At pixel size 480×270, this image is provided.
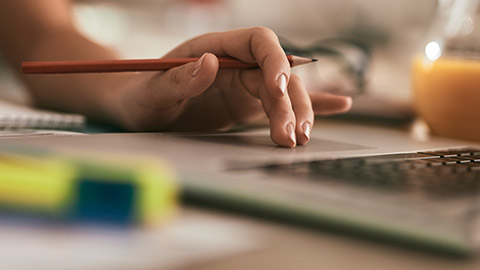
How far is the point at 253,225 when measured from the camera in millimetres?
222

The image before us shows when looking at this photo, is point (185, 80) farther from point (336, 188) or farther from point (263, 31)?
point (336, 188)

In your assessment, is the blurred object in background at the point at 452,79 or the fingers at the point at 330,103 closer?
the fingers at the point at 330,103

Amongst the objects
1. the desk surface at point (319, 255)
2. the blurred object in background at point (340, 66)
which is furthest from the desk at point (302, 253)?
the blurred object in background at point (340, 66)

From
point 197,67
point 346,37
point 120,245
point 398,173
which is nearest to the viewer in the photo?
point 120,245

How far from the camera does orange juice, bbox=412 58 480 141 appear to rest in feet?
2.14

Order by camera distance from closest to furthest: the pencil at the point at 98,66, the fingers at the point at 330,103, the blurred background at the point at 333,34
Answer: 1. the pencil at the point at 98,66
2. the fingers at the point at 330,103
3. the blurred background at the point at 333,34

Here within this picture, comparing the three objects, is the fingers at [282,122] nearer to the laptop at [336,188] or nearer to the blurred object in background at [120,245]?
the laptop at [336,188]

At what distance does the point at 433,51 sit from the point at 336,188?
0.56m

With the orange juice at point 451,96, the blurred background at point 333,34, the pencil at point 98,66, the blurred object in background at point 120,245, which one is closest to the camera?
the blurred object in background at point 120,245

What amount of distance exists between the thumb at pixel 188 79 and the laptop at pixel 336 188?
0.07 meters

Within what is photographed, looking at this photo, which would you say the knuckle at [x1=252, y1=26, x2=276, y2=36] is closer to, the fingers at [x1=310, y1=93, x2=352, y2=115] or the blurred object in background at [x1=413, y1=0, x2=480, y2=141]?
the fingers at [x1=310, y1=93, x2=352, y2=115]

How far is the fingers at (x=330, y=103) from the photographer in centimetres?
53

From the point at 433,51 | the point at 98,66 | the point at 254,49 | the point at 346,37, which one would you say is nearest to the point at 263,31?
the point at 254,49

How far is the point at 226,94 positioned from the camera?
54 cm
